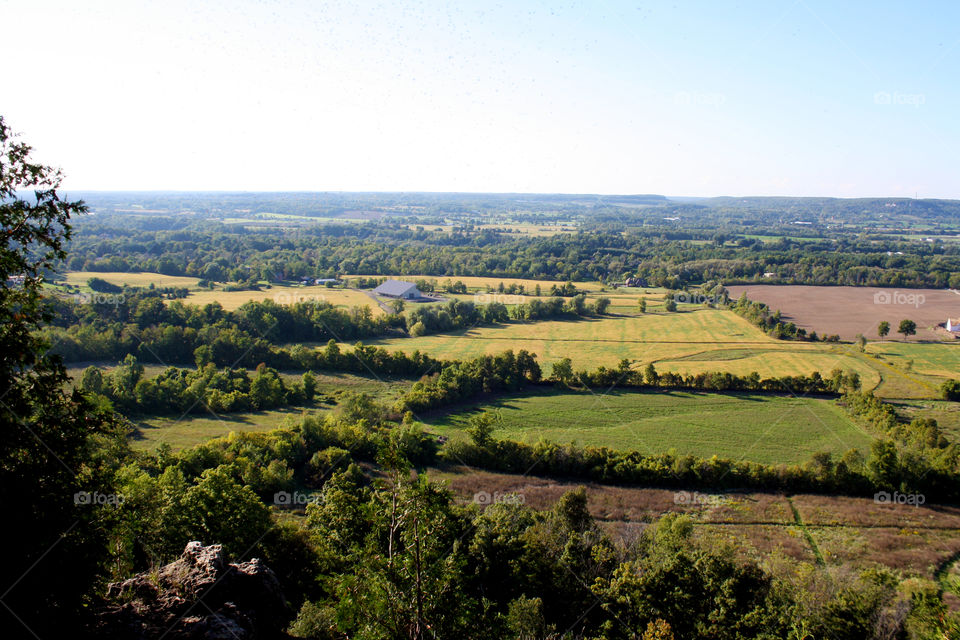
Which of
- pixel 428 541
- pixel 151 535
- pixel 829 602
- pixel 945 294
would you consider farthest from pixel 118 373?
pixel 945 294

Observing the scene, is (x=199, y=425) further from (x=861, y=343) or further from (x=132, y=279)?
(x=861, y=343)

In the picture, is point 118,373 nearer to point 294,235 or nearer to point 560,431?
point 560,431

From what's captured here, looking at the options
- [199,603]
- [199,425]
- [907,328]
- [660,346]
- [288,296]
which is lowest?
[199,425]

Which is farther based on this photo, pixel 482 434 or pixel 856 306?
pixel 856 306

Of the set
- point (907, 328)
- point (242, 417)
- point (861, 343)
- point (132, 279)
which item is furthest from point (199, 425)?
point (907, 328)

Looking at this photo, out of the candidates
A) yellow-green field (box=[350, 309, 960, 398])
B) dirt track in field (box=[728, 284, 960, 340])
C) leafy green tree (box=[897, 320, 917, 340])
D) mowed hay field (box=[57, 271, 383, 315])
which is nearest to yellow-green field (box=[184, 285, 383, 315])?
mowed hay field (box=[57, 271, 383, 315])

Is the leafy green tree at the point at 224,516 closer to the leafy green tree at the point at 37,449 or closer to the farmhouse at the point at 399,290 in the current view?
the leafy green tree at the point at 37,449
